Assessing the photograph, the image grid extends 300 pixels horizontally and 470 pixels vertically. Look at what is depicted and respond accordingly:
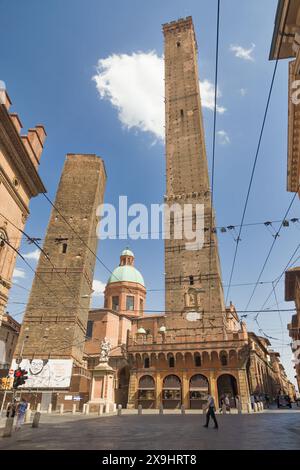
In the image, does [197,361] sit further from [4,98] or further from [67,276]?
[4,98]

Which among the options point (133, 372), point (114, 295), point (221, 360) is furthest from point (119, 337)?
point (221, 360)

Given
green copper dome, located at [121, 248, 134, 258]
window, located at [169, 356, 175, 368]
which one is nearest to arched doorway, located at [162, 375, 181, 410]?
window, located at [169, 356, 175, 368]

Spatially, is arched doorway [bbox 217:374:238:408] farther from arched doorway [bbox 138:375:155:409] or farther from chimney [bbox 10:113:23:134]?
chimney [bbox 10:113:23:134]

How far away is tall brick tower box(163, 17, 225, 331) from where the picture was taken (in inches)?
1339

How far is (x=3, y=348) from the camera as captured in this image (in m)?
40.7

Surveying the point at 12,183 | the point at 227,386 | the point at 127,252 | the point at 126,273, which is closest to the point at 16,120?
the point at 12,183

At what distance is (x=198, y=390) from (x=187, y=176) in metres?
24.2

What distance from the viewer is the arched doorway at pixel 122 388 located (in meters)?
35.6

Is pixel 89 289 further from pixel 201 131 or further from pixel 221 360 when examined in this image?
pixel 201 131

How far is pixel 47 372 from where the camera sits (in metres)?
28.0

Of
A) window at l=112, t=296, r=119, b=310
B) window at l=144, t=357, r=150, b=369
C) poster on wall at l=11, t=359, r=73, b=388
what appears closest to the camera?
poster on wall at l=11, t=359, r=73, b=388

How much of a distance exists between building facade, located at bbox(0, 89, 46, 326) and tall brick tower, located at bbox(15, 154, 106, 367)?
12837 mm

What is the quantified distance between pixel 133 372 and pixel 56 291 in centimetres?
1138

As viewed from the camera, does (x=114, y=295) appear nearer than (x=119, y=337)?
No
